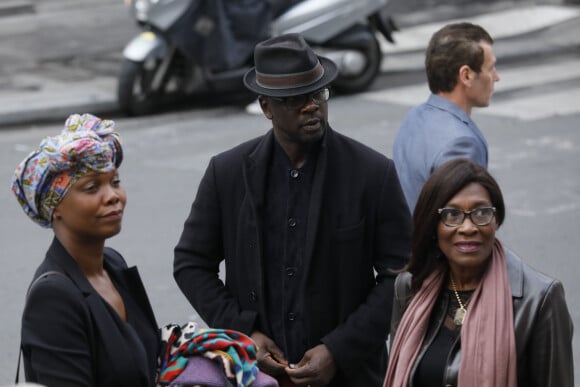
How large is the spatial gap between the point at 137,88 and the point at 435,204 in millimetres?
10751

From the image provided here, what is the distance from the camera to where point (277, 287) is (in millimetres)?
4707

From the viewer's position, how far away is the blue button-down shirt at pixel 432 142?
551 centimetres

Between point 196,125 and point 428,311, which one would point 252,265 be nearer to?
point 428,311

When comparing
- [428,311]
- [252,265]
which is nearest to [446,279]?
[428,311]

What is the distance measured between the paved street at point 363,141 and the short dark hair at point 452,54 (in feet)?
8.38

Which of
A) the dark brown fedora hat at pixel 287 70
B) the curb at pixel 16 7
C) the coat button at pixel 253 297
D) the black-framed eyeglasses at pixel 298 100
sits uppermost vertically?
the dark brown fedora hat at pixel 287 70

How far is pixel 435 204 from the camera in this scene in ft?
14.1

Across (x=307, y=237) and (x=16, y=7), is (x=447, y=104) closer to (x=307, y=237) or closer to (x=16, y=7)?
(x=307, y=237)

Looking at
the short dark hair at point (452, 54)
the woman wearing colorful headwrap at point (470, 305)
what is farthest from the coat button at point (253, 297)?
the short dark hair at point (452, 54)

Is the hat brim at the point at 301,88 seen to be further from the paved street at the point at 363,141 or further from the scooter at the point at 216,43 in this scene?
the scooter at the point at 216,43

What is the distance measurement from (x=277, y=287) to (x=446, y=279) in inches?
26.6

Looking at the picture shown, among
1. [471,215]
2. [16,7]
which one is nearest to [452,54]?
[471,215]

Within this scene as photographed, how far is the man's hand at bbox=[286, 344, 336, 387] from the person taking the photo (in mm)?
4613

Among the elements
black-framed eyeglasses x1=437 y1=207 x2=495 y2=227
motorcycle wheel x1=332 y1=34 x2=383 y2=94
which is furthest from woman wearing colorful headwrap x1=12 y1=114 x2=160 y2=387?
motorcycle wheel x1=332 y1=34 x2=383 y2=94
